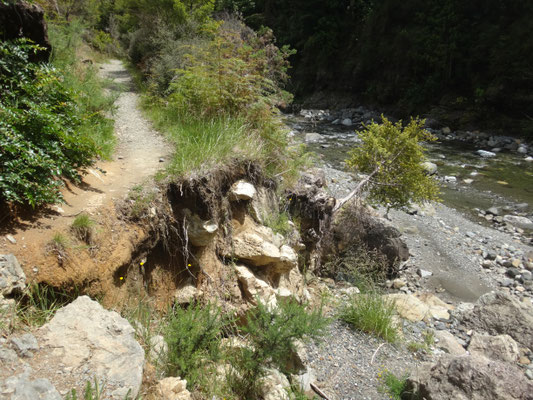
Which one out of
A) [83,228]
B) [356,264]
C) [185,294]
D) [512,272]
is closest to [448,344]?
[356,264]

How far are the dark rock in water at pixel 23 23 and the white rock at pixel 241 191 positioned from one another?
3.00 meters

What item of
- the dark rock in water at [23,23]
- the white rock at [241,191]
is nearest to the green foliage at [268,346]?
the white rock at [241,191]

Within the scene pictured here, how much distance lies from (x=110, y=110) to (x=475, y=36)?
25081 mm

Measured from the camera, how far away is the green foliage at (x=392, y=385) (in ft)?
14.8

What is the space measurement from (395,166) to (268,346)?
692 cm

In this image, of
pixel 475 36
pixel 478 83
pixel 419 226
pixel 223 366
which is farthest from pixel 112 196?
pixel 475 36

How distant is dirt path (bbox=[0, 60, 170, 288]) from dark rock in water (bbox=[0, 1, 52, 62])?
1750mm

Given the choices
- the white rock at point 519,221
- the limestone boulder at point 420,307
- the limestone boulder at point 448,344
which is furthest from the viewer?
the white rock at point 519,221

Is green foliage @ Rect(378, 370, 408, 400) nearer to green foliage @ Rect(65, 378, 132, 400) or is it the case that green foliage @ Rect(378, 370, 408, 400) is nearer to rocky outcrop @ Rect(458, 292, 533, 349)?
rocky outcrop @ Rect(458, 292, 533, 349)

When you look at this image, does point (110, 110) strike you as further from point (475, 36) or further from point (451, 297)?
point (475, 36)

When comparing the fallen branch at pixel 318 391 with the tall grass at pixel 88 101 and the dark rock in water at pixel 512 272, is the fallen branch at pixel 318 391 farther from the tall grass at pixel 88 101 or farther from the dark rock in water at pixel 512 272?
the dark rock in water at pixel 512 272

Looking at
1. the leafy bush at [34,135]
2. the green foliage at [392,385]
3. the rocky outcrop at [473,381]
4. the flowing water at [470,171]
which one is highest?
the leafy bush at [34,135]

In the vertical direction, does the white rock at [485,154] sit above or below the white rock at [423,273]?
below

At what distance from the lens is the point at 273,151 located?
6.34 meters
